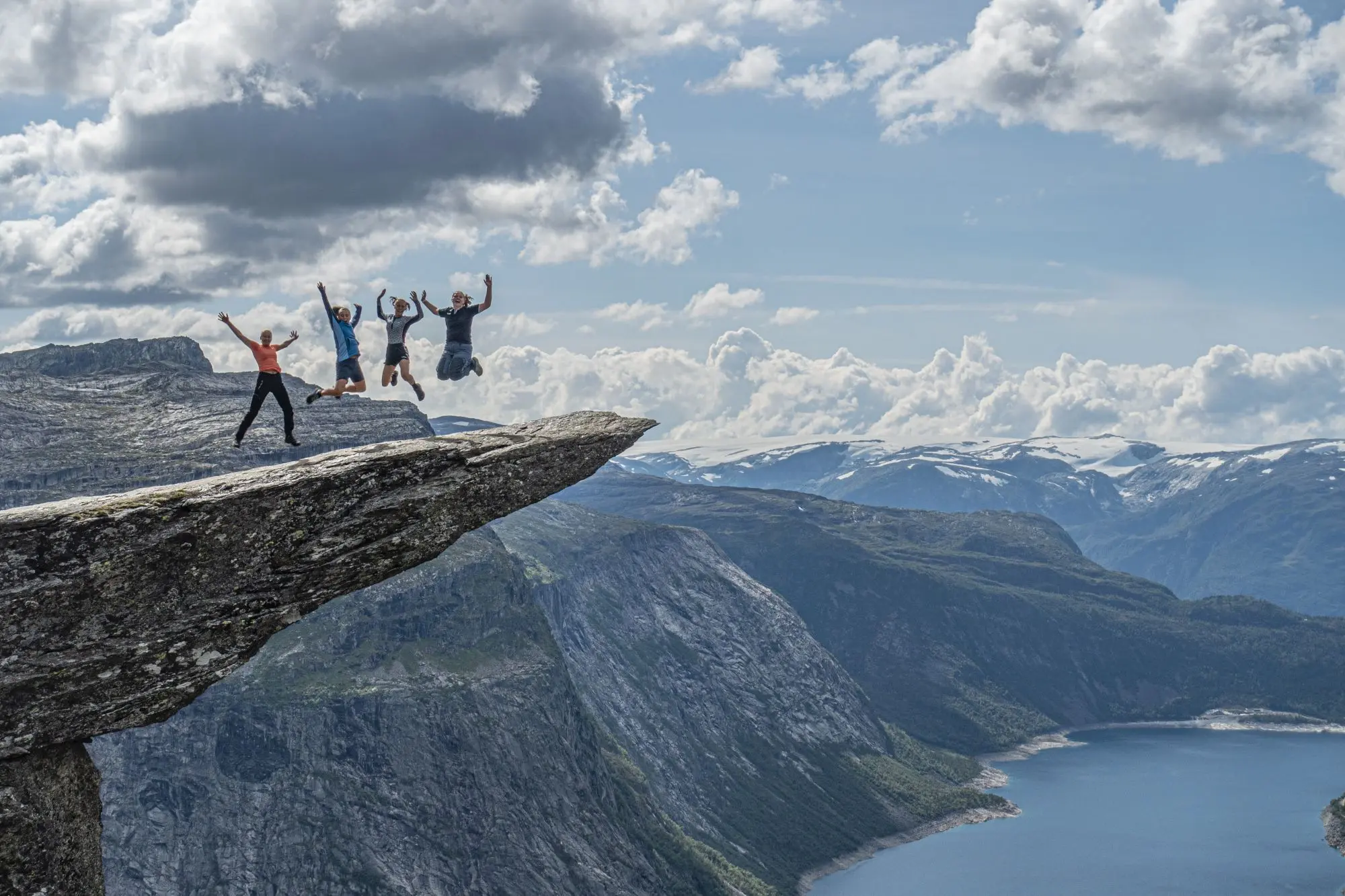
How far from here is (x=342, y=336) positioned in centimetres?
3794

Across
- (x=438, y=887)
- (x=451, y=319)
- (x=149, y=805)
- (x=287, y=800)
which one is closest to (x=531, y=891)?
(x=438, y=887)

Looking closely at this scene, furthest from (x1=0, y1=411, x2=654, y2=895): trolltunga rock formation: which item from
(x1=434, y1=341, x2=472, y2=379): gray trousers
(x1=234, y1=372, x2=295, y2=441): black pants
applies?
(x1=434, y1=341, x2=472, y2=379): gray trousers

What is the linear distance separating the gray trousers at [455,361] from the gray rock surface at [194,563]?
717cm

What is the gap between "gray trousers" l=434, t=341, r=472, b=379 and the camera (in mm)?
42719

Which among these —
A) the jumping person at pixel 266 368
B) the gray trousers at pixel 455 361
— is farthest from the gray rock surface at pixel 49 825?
the gray trousers at pixel 455 361

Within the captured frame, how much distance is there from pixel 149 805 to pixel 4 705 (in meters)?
175

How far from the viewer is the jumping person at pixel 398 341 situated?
135 ft

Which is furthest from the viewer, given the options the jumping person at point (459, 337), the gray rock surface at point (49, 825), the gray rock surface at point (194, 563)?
the jumping person at point (459, 337)

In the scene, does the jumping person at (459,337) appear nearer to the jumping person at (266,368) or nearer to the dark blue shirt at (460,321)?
the dark blue shirt at (460,321)

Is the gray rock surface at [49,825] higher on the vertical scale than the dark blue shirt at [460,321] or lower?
lower

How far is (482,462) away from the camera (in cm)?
3519

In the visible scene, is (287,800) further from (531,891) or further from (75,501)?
(75,501)

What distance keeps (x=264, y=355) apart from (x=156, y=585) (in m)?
8.06

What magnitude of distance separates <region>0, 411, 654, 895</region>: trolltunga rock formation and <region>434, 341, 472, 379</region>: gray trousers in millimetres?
7849
